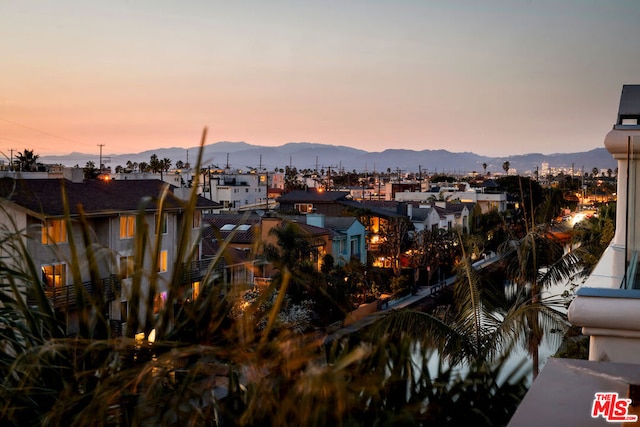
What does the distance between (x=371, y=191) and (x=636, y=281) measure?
297ft

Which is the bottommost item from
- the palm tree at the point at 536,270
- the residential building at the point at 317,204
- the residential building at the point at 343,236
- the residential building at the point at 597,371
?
the residential building at the point at 343,236

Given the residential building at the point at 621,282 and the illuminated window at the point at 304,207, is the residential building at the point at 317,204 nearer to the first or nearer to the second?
the illuminated window at the point at 304,207

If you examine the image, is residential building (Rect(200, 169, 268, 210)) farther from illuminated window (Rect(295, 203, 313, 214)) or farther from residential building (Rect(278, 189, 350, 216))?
illuminated window (Rect(295, 203, 313, 214))

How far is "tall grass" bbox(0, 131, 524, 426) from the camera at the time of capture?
285cm

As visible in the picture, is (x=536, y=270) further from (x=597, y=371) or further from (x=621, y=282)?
(x=597, y=371)

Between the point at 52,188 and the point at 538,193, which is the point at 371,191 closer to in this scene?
the point at 538,193

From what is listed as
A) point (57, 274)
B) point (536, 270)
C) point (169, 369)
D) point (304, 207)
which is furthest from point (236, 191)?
point (169, 369)

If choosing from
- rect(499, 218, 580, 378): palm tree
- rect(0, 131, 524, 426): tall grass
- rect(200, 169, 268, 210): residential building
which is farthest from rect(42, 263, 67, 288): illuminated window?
rect(200, 169, 268, 210): residential building

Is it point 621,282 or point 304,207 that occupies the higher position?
point 621,282

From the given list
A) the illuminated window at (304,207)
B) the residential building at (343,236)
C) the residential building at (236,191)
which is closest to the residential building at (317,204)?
the illuminated window at (304,207)

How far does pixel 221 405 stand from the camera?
3232 mm

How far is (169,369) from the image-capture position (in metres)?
2.98

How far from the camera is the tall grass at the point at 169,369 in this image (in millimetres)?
2852

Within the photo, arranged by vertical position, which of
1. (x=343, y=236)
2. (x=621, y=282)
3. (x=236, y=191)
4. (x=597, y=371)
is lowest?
(x=343, y=236)
